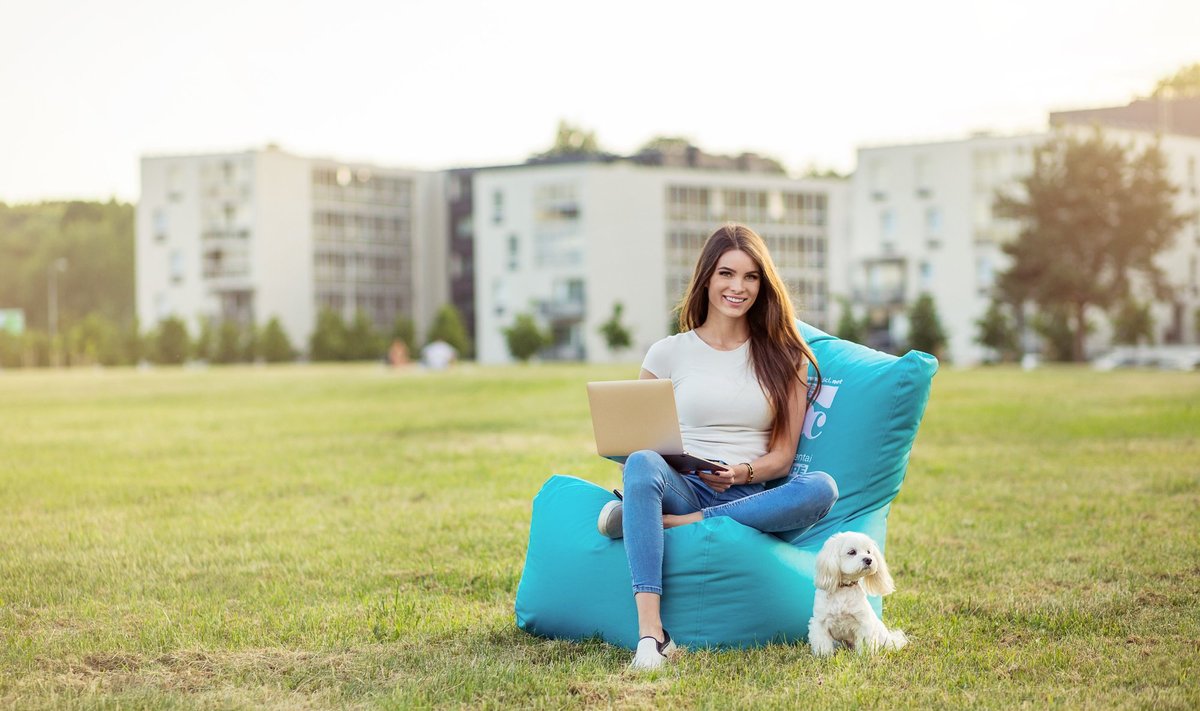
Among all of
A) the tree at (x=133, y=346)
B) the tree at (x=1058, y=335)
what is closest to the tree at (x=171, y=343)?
the tree at (x=133, y=346)

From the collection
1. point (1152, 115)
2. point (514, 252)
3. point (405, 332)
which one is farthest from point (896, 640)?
point (1152, 115)

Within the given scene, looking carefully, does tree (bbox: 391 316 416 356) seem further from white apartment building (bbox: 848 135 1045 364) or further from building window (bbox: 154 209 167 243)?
white apartment building (bbox: 848 135 1045 364)

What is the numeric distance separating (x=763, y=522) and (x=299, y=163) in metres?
82.7

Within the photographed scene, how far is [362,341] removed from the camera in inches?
3034

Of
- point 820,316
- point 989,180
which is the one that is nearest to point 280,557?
point 989,180

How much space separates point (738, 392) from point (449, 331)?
229 ft

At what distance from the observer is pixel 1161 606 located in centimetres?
637

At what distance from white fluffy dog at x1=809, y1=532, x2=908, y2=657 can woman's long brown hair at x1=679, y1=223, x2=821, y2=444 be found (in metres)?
0.77

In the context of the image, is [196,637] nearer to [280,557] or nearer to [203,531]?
[280,557]

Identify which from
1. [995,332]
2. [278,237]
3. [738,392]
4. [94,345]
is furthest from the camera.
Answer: [278,237]

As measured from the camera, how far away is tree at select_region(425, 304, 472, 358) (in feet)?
247

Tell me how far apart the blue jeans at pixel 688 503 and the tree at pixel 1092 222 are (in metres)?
46.8

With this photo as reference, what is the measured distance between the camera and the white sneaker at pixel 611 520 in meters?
5.75

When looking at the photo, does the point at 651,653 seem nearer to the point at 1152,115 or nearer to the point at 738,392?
the point at 738,392
